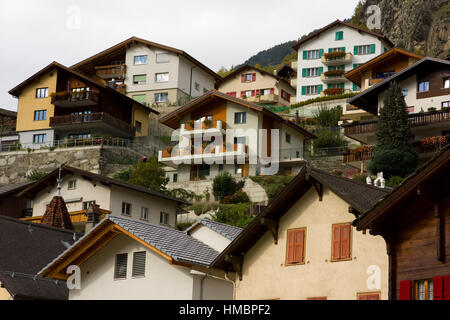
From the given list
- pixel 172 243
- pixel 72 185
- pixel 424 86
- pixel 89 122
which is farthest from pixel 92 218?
pixel 89 122

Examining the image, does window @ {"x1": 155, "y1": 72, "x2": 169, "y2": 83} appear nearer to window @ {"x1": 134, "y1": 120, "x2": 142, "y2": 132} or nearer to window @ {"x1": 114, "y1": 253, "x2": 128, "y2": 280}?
window @ {"x1": 134, "y1": 120, "x2": 142, "y2": 132}

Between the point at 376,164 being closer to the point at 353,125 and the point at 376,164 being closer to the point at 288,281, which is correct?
the point at 353,125

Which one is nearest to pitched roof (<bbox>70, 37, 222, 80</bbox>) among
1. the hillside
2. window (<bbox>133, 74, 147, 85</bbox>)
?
window (<bbox>133, 74, 147, 85</bbox>)

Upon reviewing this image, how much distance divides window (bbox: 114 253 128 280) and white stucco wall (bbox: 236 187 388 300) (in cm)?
507

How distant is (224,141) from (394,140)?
17.6 m

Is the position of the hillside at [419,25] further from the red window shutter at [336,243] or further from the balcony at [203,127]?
the red window shutter at [336,243]

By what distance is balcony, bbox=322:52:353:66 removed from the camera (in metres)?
95.9

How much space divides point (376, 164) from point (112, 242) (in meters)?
30.6

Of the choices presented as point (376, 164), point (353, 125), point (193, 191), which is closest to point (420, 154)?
point (376, 164)

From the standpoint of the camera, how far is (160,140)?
85438 millimetres

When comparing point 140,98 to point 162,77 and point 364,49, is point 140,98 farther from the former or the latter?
point 364,49

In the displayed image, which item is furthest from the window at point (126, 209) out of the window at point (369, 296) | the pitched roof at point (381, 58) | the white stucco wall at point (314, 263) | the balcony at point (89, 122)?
the window at point (369, 296)

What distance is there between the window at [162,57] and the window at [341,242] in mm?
73560

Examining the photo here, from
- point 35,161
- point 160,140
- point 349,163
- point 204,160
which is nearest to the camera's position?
point 349,163
